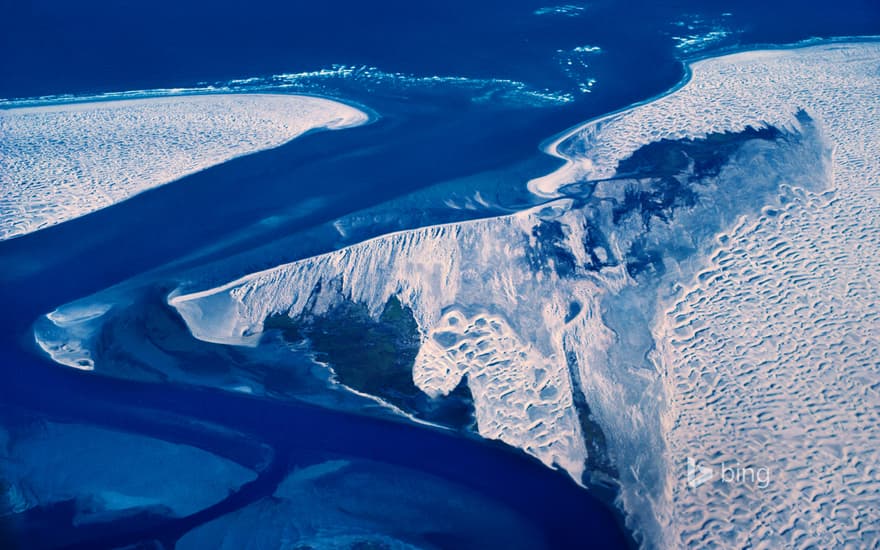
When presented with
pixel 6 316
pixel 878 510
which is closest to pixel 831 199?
pixel 878 510

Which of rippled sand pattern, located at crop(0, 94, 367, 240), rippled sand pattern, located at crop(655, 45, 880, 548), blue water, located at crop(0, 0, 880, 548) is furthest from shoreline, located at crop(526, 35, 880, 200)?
rippled sand pattern, located at crop(0, 94, 367, 240)

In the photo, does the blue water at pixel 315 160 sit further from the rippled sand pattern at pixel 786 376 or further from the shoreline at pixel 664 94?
the rippled sand pattern at pixel 786 376

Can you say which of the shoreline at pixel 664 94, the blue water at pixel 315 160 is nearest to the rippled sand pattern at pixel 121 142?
the blue water at pixel 315 160

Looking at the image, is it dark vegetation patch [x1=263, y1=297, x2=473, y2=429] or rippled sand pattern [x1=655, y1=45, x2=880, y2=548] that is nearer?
rippled sand pattern [x1=655, y1=45, x2=880, y2=548]

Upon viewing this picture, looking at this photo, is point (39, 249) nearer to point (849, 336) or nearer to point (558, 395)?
point (558, 395)

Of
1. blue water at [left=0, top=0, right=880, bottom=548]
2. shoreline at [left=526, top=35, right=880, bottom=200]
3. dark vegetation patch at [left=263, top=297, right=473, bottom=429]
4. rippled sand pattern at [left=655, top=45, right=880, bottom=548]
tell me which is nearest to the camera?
rippled sand pattern at [left=655, top=45, right=880, bottom=548]

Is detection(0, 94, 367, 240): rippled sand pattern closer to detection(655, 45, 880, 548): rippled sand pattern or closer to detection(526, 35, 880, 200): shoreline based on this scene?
detection(526, 35, 880, 200): shoreline

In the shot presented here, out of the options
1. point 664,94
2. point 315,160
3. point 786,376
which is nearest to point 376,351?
point 786,376

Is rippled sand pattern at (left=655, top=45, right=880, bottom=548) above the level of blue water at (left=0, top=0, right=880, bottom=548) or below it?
below
